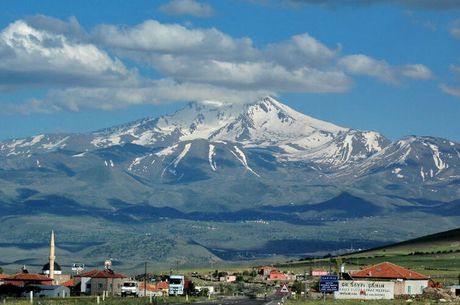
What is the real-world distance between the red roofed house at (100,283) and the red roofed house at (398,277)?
1804 inches

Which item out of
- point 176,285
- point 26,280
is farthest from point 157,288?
point 176,285

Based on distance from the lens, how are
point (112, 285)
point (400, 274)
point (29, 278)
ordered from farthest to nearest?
point (29, 278) → point (112, 285) → point (400, 274)

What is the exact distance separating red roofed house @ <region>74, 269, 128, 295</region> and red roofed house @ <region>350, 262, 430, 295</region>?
4581cm

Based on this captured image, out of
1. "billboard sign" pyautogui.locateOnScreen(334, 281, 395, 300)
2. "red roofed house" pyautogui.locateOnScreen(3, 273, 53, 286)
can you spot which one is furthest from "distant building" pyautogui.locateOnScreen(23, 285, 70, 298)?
"billboard sign" pyautogui.locateOnScreen(334, 281, 395, 300)

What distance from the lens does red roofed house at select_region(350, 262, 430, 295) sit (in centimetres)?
12031

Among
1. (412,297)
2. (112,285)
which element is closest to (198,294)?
(112,285)

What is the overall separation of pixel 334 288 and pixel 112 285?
244 ft

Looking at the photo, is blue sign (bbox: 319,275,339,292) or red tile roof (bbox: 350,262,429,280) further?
red tile roof (bbox: 350,262,429,280)

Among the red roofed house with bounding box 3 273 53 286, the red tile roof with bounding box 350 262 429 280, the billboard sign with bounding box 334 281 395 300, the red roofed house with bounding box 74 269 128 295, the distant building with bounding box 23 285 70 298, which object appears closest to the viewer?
the billboard sign with bounding box 334 281 395 300

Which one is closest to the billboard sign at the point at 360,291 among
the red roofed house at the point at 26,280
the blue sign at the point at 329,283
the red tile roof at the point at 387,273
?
the red tile roof at the point at 387,273

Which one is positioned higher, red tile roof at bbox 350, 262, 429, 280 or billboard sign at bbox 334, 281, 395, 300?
red tile roof at bbox 350, 262, 429, 280

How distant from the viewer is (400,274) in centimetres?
12306

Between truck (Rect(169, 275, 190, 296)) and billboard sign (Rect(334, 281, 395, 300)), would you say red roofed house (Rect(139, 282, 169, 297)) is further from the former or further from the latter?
billboard sign (Rect(334, 281, 395, 300))

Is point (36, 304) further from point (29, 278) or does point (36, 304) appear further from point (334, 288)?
point (29, 278)
